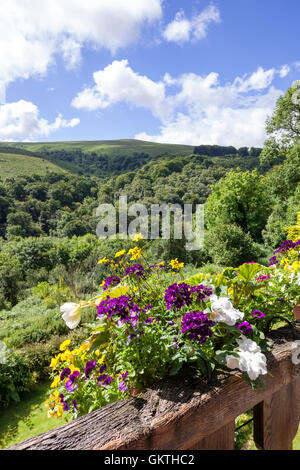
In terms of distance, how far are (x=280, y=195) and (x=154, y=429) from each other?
17.5m

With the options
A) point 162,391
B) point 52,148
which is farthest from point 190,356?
point 52,148

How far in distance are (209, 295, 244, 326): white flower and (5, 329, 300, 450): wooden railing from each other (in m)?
0.19

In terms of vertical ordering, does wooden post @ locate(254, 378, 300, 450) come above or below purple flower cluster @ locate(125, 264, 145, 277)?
below

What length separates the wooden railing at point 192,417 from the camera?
0.69m

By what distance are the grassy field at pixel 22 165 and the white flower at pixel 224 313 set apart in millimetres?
59493

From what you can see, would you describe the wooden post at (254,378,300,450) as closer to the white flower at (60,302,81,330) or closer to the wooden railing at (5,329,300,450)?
the wooden railing at (5,329,300,450)

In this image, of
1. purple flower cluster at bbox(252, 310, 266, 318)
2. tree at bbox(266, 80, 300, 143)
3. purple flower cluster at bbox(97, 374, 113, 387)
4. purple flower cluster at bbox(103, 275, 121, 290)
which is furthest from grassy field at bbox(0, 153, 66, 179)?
purple flower cluster at bbox(252, 310, 266, 318)

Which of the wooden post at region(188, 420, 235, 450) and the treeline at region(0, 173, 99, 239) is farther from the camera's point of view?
the treeline at region(0, 173, 99, 239)

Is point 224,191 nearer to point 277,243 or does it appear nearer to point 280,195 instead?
point 280,195

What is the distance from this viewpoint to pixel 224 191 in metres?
16.3

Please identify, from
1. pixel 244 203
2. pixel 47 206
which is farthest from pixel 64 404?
pixel 47 206

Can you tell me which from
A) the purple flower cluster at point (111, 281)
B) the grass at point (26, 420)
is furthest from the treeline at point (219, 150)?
the purple flower cluster at point (111, 281)

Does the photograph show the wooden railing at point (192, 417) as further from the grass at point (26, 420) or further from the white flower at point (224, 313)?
the grass at point (26, 420)

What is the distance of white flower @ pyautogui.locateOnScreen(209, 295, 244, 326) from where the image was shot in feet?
3.32
